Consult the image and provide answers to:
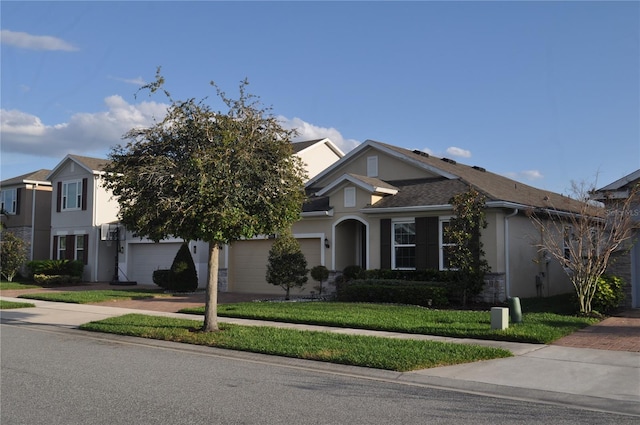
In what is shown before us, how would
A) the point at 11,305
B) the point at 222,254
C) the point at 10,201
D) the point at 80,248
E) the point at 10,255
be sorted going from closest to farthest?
the point at 11,305, the point at 222,254, the point at 10,255, the point at 80,248, the point at 10,201

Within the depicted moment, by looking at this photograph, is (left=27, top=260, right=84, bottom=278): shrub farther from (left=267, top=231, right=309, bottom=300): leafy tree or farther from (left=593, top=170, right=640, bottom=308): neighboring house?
(left=593, top=170, right=640, bottom=308): neighboring house

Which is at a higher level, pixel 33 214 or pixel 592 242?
pixel 33 214

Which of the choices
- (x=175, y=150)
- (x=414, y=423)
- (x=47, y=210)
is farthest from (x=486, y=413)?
(x=47, y=210)

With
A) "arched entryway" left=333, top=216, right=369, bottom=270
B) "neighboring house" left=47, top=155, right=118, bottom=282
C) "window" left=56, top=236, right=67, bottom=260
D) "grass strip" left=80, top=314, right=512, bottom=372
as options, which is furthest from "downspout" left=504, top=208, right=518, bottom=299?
"window" left=56, top=236, right=67, bottom=260

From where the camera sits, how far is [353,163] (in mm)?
23703

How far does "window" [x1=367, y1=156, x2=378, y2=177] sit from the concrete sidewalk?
40.4 feet

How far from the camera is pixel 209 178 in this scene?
37.4 ft

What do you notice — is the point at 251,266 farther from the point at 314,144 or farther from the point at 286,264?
the point at 314,144

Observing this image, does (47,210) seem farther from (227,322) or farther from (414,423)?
(414,423)

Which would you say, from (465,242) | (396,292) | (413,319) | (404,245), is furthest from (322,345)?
(404,245)

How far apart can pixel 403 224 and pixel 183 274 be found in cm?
982

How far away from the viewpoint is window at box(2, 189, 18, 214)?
35062mm

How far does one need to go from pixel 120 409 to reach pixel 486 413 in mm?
4279

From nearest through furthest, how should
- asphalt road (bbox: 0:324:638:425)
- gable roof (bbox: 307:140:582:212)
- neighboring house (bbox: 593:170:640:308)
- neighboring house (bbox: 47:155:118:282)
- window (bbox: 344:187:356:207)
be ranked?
asphalt road (bbox: 0:324:638:425), neighboring house (bbox: 593:170:640:308), gable roof (bbox: 307:140:582:212), window (bbox: 344:187:356:207), neighboring house (bbox: 47:155:118:282)
